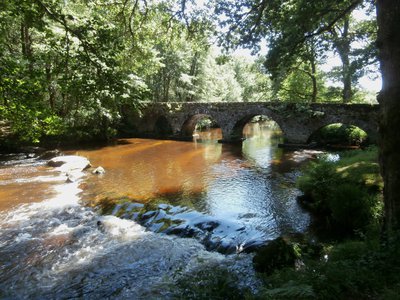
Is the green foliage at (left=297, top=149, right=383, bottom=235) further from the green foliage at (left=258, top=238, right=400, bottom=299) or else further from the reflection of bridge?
the reflection of bridge

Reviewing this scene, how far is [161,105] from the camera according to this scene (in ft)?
85.5

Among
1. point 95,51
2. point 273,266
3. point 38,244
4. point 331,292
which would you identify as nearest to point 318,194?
point 273,266

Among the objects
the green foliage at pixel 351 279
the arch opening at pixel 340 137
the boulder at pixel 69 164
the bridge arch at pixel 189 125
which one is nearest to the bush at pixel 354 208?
the green foliage at pixel 351 279

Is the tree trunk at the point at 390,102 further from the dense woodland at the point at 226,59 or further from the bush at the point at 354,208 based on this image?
the bush at the point at 354,208

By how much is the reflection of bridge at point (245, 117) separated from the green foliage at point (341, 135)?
1619 mm

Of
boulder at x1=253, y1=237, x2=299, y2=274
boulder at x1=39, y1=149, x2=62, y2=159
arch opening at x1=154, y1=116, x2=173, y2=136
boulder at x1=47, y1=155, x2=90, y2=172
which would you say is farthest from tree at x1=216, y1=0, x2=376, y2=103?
arch opening at x1=154, y1=116, x2=173, y2=136

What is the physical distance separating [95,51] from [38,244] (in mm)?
4786

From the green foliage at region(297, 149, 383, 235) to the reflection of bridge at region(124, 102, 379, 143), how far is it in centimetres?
508

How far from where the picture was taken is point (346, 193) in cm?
674

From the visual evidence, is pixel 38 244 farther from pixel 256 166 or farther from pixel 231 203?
pixel 256 166

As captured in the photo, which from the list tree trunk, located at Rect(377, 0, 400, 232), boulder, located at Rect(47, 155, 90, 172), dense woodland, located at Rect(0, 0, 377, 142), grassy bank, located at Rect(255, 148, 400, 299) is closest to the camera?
grassy bank, located at Rect(255, 148, 400, 299)

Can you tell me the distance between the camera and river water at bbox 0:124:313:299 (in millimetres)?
5742

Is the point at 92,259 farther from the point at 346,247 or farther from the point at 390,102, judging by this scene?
the point at 390,102

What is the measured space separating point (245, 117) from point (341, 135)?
6.40 meters
